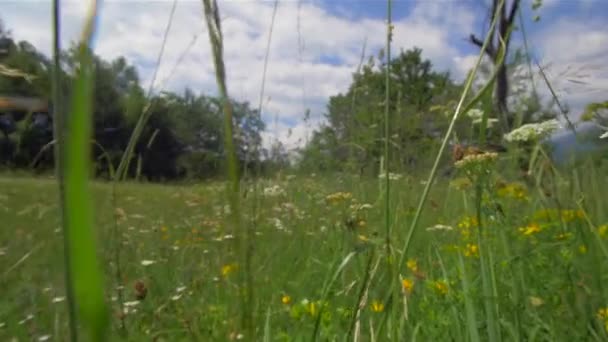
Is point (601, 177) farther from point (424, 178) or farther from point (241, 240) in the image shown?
point (241, 240)

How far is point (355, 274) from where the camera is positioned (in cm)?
121

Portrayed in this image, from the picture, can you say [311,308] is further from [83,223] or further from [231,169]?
[83,223]

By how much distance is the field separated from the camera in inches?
29.6

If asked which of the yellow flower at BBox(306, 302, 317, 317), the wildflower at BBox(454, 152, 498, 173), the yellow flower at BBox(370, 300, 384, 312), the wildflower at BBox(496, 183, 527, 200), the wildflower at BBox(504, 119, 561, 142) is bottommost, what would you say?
the yellow flower at BBox(306, 302, 317, 317)

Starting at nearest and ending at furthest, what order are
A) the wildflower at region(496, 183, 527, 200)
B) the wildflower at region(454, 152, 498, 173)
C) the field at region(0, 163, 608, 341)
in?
the wildflower at region(454, 152, 498, 173)
the field at region(0, 163, 608, 341)
the wildflower at region(496, 183, 527, 200)

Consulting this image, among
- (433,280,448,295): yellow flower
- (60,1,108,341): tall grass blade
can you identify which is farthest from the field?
(60,1,108,341): tall grass blade

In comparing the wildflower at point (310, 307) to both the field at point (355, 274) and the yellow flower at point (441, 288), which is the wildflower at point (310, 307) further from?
the yellow flower at point (441, 288)

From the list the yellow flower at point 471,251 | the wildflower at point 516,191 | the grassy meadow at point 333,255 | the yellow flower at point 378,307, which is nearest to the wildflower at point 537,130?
the grassy meadow at point 333,255

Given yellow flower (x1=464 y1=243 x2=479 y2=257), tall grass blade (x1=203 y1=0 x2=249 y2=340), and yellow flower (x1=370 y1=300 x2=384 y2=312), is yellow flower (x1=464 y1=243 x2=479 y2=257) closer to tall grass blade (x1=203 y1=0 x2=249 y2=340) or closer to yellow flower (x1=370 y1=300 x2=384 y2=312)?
yellow flower (x1=370 y1=300 x2=384 y2=312)

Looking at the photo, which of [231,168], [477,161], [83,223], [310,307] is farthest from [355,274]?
[83,223]

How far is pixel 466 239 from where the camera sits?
137cm

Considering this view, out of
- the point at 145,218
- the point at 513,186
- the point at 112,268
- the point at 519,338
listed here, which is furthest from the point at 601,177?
the point at 145,218

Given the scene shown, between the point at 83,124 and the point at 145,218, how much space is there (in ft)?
9.94

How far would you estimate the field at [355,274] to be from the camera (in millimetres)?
753
